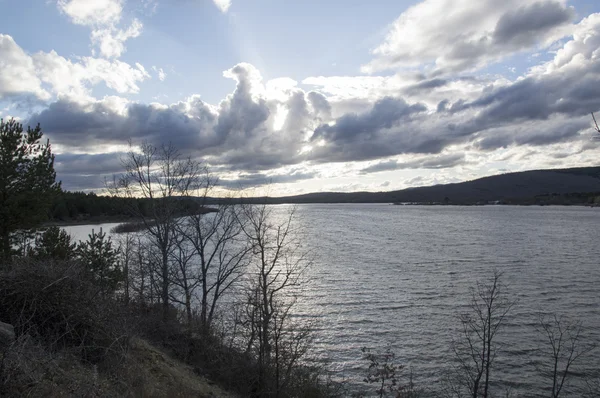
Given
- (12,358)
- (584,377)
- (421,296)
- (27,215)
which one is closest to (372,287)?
(421,296)

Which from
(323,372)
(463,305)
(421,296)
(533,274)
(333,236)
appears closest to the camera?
(323,372)

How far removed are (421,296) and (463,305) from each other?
333cm

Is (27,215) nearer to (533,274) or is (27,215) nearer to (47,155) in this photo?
(47,155)

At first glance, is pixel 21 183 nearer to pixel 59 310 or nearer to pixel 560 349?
pixel 59 310

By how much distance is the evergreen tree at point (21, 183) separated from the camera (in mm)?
21344

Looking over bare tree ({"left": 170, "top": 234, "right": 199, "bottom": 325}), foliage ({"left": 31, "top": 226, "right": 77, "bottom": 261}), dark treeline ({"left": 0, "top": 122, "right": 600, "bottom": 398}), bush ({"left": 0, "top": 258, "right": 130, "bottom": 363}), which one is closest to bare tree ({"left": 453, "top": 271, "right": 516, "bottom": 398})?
dark treeline ({"left": 0, "top": 122, "right": 600, "bottom": 398})

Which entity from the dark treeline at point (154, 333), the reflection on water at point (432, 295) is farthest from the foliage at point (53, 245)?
the reflection on water at point (432, 295)

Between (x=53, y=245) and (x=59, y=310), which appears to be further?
(x=53, y=245)

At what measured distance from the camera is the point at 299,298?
1252 inches

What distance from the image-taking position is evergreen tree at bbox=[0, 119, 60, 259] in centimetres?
2134

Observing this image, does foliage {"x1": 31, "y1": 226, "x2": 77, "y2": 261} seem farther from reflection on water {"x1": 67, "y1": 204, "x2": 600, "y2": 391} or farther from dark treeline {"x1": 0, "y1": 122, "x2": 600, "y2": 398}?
reflection on water {"x1": 67, "y1": 204, "x2": 600, "y2": 391}

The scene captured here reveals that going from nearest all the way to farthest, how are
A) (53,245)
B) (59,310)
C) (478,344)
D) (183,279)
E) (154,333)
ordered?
(59,310)
(154,333)
(478,344)
(53,245)
(183,279)

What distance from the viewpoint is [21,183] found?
72.6 feet

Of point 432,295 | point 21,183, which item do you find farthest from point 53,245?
point 432,295
